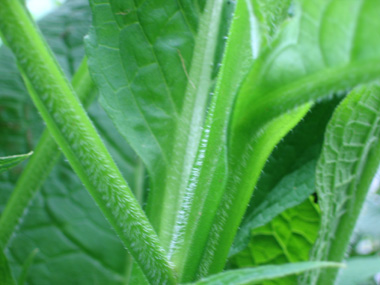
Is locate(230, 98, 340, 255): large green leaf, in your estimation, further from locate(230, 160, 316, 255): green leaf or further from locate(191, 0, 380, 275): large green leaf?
locate(191, 0, 380, 275): large green leaf

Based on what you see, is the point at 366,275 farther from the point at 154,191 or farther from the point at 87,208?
the point at 87,208

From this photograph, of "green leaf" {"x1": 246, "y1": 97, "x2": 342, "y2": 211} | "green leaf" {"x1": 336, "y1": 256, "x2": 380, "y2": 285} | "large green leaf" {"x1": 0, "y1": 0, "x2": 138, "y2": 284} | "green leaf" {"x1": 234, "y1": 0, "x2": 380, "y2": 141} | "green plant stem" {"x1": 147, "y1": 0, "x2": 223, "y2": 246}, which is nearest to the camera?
"green leaf" {"x1": 234, "y1": 0, "x2": 380, "y2": 141}

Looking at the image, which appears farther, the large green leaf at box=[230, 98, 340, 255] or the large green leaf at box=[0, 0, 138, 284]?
the large green leaf at box=[0, 0, 138, 284]

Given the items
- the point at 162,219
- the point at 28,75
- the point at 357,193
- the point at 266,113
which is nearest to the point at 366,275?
the point at 357,193

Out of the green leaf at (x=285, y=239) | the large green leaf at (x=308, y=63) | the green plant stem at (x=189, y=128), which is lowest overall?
the green leaf at (x=285, y=239)

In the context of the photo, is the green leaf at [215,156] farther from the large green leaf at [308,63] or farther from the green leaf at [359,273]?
the green leaf at [359,273]

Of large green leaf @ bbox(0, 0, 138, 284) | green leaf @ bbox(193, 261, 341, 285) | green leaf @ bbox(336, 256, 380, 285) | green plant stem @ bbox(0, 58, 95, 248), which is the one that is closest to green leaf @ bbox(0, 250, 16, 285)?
green plant stem @ bbox(0, 58, 95, 248)

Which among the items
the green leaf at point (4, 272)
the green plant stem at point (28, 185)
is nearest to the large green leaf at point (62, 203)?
the green plant stem at point (28, 185)
